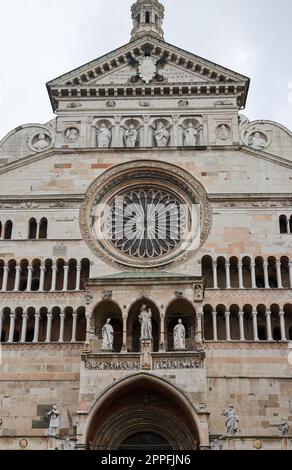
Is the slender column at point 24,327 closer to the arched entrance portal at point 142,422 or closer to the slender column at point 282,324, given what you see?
the arched entrance portal at point 142,422

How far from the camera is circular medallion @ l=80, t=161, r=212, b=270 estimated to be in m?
24.9

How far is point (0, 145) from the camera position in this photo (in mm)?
27656

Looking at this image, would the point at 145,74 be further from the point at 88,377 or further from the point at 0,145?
the point at 88,377

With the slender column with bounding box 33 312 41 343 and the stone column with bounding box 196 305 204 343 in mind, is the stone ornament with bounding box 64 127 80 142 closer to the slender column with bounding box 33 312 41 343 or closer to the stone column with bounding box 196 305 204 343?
the slender column with bounding box 33 312 41 343

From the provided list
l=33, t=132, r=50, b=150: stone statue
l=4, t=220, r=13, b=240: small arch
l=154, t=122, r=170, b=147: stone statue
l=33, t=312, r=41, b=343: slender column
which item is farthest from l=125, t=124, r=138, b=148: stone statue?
l=33, t=312, r=41, b=343: slender column

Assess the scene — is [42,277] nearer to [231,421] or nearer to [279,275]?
[279,275]

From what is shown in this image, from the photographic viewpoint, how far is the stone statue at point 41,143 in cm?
2756

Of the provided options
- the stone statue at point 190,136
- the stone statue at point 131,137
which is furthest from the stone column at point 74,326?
the stone statue at point 190,136

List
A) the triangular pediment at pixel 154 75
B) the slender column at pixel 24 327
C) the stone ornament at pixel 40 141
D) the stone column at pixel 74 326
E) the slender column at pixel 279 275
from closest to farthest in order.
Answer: the stone column at pixel 74 326 → the slender column at pixel 24 327 → the slender column at pixel 279 275 → the stone ornament at pixel 40 141 → the triangular pediment at pixel 154 75

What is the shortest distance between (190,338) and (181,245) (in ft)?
11.3

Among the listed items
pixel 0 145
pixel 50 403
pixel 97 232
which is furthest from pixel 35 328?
pixel 0 145

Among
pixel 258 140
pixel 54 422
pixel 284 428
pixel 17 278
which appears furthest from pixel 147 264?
pixel 284 428

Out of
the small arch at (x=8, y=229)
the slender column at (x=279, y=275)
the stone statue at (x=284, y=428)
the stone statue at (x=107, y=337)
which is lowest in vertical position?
the stone statue at (x=284, y=428)

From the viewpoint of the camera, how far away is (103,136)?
2720cm
